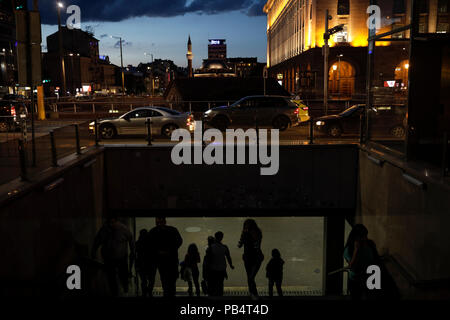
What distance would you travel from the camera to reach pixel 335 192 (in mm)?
13344

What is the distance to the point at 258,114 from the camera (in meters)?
19.6

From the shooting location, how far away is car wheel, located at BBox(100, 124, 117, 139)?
17744mm

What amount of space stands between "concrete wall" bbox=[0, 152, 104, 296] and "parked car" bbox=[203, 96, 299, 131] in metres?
9.24

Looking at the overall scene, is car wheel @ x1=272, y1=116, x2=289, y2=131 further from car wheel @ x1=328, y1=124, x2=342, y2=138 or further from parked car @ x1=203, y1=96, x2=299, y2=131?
car wheel @ x1=328, y1=124, x2=342, y2=138

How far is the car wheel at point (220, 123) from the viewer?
65.5 ft

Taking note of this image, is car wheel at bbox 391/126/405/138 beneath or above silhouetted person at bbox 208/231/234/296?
above

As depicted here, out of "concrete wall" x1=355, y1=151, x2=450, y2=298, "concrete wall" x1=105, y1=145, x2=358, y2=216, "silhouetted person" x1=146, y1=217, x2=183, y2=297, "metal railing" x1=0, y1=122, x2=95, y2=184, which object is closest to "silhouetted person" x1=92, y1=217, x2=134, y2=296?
A: "silhouetted person" x1=146, y1=217, x2=183, y2=297

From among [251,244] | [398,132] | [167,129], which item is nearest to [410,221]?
[251,244]

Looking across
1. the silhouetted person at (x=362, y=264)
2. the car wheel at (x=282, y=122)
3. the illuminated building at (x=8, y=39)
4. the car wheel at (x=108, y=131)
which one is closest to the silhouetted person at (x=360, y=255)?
the silhouetted person at (x=362, y=264)

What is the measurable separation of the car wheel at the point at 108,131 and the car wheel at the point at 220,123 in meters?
4.68

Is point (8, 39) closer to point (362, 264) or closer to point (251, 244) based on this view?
point (251, 244)

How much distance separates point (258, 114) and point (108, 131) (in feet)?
22.1
